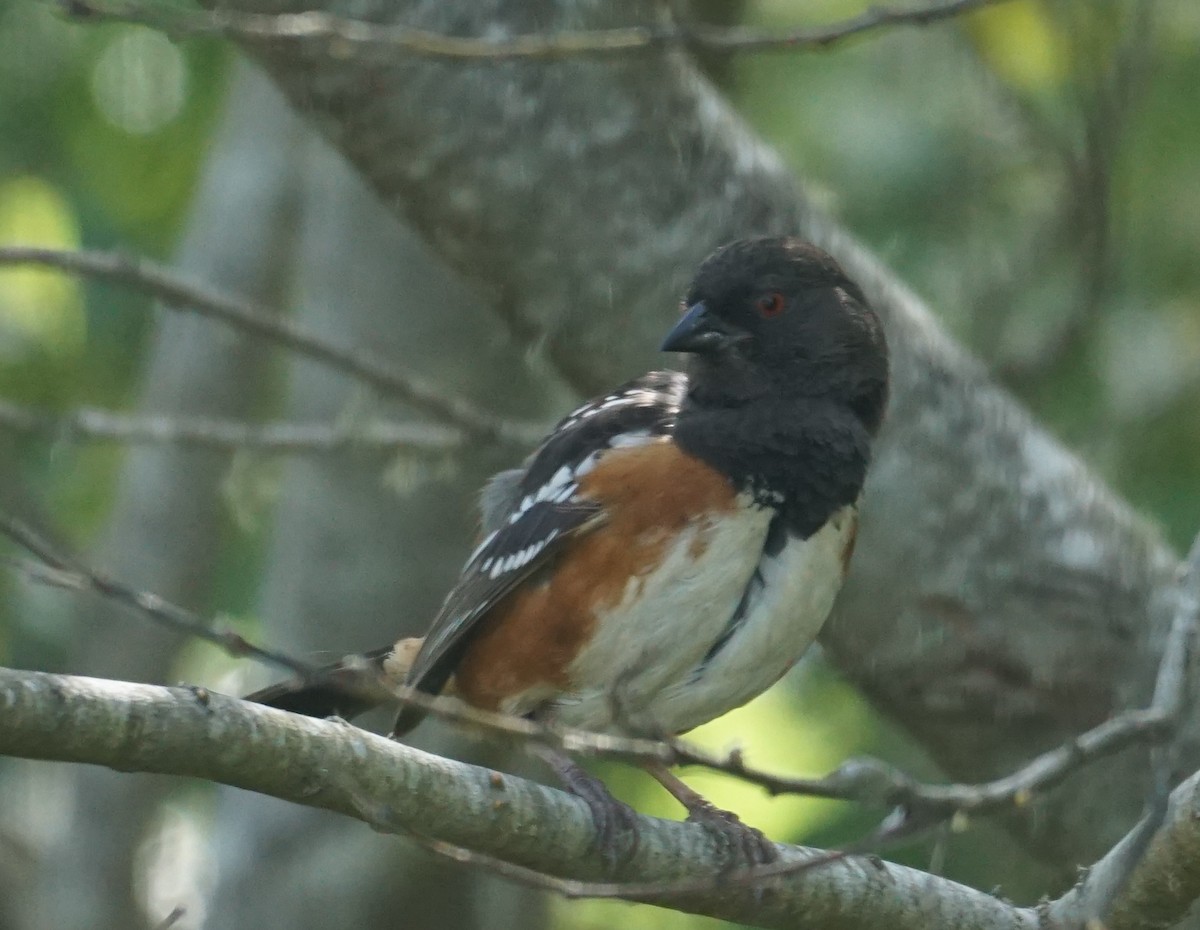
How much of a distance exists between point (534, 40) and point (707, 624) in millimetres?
991

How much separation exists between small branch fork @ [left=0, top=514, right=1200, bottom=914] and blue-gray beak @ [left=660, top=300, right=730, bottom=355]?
1163 millimetres

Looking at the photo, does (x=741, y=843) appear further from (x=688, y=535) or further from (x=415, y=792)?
(x=415, y=792)

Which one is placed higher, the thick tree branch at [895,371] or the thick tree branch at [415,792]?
the thick tree branch at [895,371]

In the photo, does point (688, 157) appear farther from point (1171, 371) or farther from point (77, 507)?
point (77, 507)

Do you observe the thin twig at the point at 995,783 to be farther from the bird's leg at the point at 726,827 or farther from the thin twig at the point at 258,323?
the thin twig at the point at 258,323

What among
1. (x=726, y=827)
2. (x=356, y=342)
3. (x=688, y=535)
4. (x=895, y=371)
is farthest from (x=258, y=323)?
(x=726, y=827)

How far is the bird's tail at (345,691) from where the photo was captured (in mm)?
1868

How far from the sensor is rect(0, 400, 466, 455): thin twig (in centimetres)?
364

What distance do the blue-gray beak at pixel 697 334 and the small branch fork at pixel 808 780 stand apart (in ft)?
3.81

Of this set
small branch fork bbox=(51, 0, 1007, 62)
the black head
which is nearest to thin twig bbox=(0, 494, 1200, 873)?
small branch fork bbox=(51, 0, 1007, 62)

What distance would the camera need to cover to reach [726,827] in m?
2.76

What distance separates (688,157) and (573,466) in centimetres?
82

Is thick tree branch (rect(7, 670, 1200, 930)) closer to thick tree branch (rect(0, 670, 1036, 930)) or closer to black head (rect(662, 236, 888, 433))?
thick tree branch (rect(0, 670, 1036, 930))

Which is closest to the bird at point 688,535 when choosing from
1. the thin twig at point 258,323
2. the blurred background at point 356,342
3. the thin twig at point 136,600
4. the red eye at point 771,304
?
the red eye at point 771,304
